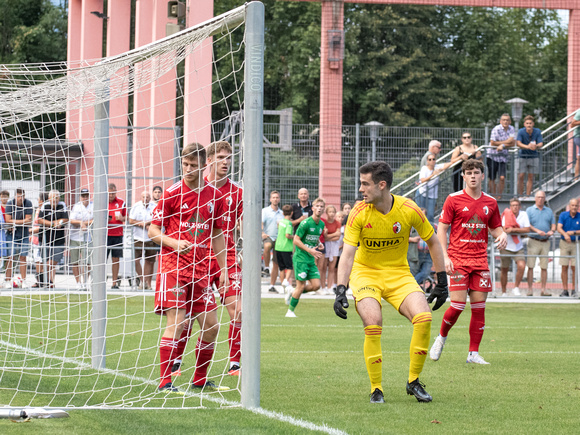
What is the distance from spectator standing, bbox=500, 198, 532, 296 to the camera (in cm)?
1845

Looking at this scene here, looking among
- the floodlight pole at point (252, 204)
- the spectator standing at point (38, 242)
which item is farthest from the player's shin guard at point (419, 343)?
the spectator standing at point (38, 242)

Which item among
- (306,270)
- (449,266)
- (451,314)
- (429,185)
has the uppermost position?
(429,185)

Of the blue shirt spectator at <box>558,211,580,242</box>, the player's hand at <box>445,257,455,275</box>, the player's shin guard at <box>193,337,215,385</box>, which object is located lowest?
the player's shin guard at <box>193,337,215,385</box>

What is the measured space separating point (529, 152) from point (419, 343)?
13.7 metres

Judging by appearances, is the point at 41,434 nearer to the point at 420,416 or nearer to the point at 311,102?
the point at 420,416

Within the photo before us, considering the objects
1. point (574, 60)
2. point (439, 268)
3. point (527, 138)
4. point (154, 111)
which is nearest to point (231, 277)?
point (439, 268)

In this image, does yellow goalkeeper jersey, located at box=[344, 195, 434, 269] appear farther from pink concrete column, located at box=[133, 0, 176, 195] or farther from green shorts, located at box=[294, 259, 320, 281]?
pink concrete column, located at box=[133, 0, 176, 195]

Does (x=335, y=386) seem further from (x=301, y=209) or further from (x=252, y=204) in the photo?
(x=301, y=209)

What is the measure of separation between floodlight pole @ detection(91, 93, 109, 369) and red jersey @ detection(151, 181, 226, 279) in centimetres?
110

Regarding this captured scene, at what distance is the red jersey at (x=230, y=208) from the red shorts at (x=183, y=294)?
0.72 m

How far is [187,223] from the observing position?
737cm

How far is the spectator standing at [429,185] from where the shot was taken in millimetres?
19047

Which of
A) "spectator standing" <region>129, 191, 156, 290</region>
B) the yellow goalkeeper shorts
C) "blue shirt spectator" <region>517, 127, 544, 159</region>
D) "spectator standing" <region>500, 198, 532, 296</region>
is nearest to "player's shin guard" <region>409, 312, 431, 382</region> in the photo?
the yellow goalkeeper shorts

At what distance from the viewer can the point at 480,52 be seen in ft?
148
